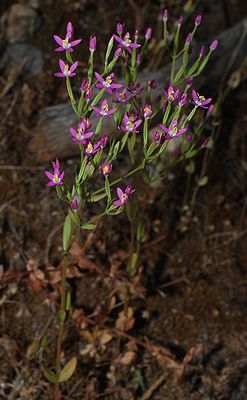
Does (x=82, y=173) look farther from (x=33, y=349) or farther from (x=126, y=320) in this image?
(x=126, y=320)

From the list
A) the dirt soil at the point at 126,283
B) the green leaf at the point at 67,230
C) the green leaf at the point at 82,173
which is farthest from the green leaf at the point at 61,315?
the green leaf at the point at 82,173

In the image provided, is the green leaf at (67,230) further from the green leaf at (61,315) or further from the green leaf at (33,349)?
the green leaf at (33,349)

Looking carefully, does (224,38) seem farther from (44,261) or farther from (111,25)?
(44,261)

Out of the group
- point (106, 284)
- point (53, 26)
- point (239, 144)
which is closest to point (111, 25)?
point (53, 26)

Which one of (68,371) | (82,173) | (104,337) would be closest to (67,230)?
(82,173)

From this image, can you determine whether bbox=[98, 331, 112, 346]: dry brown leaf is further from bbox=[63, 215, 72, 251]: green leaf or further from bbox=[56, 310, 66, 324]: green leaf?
bbox=[63, 215, 72, 251]: green leaf

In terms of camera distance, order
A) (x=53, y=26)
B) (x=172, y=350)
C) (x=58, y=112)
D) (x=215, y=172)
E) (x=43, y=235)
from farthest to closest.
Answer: (x=53, y=26)
(x=215, y=172)
(x=58, y=112)
(x=43, y=235)
(x=172, y=350)

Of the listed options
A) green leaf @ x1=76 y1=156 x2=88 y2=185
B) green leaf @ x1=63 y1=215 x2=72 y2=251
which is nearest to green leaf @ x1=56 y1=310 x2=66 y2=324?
green leaf @ x1=63 y1=215 x2=72 y2=251

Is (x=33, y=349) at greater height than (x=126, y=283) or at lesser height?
lesser
